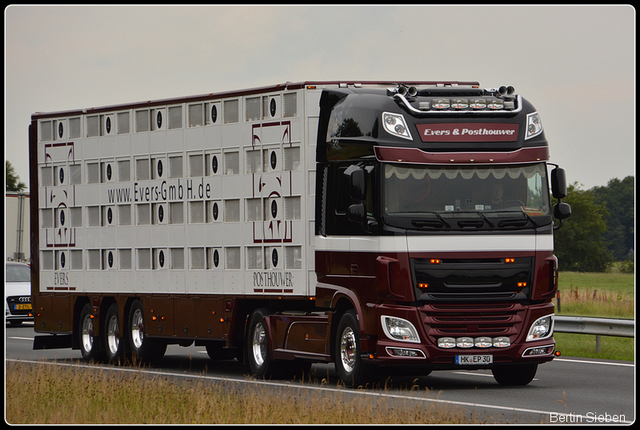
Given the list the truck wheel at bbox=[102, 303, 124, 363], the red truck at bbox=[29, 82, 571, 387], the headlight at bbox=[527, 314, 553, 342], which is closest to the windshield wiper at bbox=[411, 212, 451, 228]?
the red truck at bbox=[29, 82, 571, 387]

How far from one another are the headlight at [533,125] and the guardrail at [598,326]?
5158 millimetres

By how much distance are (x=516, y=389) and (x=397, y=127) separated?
371 cm

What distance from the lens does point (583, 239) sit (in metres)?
103

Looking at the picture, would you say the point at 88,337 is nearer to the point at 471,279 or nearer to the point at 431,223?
the point at 431,223

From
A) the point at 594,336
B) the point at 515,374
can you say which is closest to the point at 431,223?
the point at 515,374

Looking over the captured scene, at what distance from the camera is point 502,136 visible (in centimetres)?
1498

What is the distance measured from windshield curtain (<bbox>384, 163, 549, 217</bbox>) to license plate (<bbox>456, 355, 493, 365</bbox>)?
5.85 ft

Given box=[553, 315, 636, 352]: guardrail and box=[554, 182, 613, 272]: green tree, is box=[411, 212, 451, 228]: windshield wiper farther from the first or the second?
box=[554, 182, 613, 272]: green tree

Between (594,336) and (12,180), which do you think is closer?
(594,336)

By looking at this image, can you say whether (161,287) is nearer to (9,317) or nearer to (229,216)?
(229,216)

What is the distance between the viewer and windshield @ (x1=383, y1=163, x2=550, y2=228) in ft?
48.1

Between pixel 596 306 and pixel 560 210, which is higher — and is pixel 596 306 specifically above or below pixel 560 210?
below

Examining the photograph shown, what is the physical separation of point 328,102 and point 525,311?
3834 millimetres

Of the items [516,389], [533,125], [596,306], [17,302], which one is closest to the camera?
[533,125]
